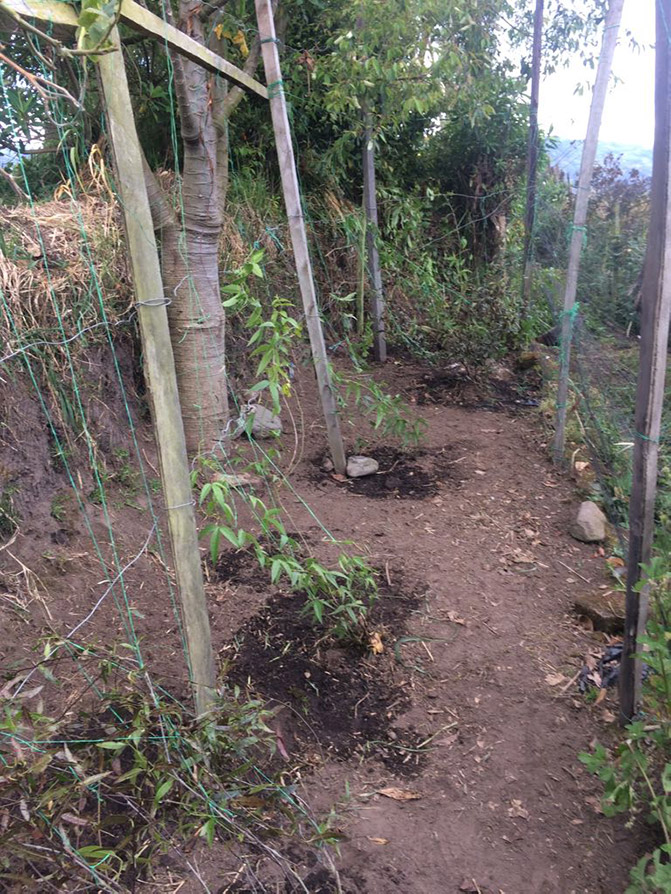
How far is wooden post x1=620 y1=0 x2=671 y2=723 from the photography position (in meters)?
2.08

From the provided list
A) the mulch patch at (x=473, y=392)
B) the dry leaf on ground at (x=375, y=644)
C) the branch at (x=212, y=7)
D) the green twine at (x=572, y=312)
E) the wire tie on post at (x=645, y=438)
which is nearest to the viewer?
the wire tie on post at (x=645, y=438)

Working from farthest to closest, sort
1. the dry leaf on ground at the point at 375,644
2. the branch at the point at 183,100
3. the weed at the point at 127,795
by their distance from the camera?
the branch at the point at 183,100, the dry leaf on ground at the point at 375,644, the weed at the point at 127,795

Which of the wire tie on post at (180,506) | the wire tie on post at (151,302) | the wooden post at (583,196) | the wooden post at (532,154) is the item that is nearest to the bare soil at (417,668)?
the wire tie on post at (180,506)

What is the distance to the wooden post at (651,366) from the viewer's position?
2.08 meters

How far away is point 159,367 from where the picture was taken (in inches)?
79.5

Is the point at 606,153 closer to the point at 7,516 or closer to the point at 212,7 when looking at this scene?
the point at 212,7

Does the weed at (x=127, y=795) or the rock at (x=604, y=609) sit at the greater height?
the weed at (x=127, y=795)

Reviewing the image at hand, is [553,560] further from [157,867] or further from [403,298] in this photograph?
[403,298]

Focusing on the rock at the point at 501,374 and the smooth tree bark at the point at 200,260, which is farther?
the rock at the point at 501,374

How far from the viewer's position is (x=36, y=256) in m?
3.51

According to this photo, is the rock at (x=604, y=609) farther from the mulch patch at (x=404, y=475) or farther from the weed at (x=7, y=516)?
the weed at (x=7, y=516)

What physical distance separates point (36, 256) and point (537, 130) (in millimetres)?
5061

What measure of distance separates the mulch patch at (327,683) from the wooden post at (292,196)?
5.02ft

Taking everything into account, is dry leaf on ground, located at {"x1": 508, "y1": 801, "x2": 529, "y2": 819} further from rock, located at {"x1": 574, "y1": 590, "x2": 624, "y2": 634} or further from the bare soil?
rock, located at {"x1": 574, "y1": 590, "x2": 624, "y2": 634}
